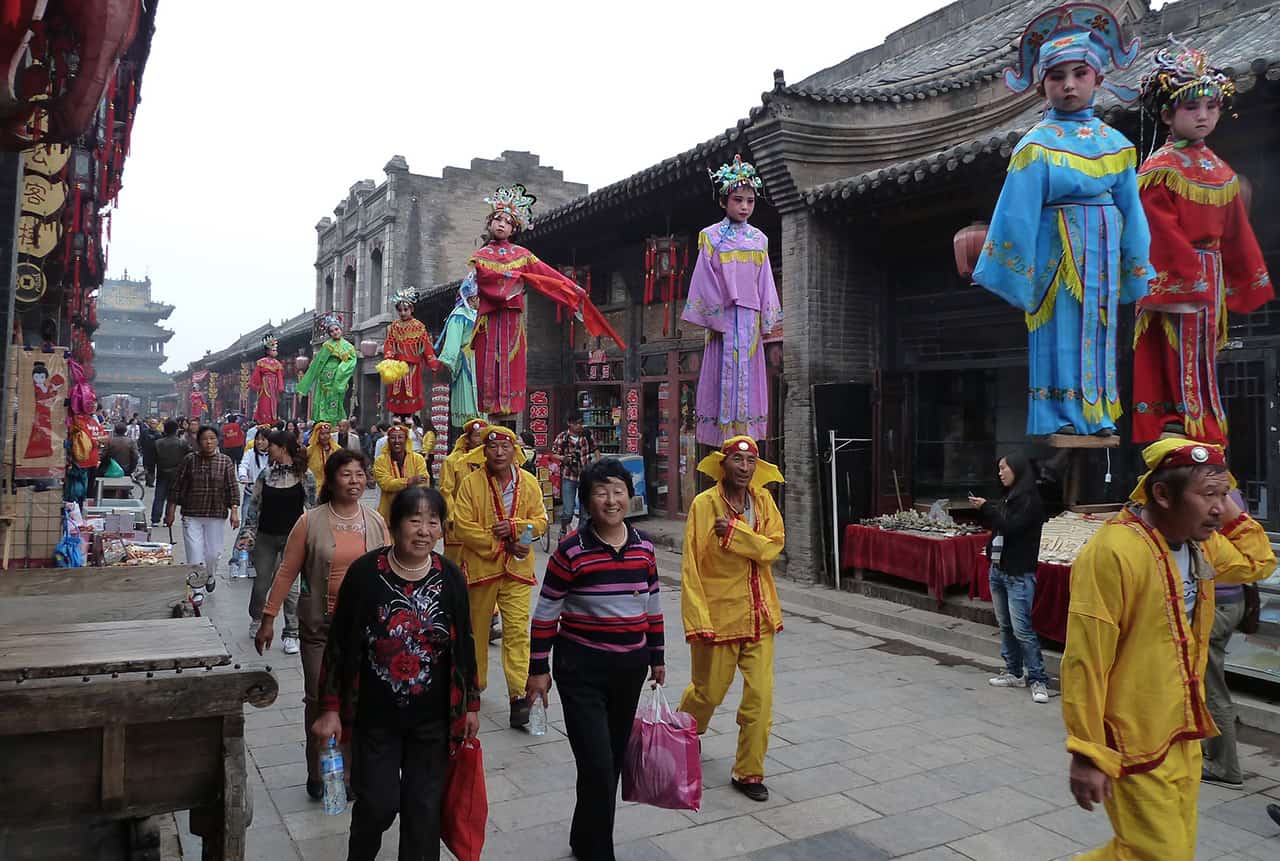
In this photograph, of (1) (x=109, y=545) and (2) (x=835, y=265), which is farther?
(2) (x=835, y=265)

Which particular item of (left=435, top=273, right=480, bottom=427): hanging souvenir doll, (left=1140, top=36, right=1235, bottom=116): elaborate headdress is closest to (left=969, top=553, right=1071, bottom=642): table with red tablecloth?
(left=1140, top=36, right=1235, bottom=116): elaborate headdress

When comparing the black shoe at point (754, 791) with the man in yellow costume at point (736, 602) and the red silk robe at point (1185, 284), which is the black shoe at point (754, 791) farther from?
the red silk robe at point (1185, 284)

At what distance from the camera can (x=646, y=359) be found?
48.5 feet

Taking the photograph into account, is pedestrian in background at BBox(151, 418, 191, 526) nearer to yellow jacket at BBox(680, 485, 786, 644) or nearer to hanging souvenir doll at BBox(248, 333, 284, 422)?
hanging souvenir doll at BBox(248, 333, 284, 422)

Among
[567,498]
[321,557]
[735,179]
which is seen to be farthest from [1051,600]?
[567,498]

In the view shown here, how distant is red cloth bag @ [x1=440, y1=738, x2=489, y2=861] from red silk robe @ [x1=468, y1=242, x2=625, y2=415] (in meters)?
3.72

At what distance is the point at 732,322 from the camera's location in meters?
6.31

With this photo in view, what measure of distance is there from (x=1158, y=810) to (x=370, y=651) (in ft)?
8.27

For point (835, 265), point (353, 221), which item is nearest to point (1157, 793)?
point (835, 265)

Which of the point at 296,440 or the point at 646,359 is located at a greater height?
the point at 646,359

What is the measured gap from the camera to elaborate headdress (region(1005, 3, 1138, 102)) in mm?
4223

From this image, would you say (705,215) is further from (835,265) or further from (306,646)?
(306,646)

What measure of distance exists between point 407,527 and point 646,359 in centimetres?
1167

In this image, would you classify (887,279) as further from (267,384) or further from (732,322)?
(267,384)
